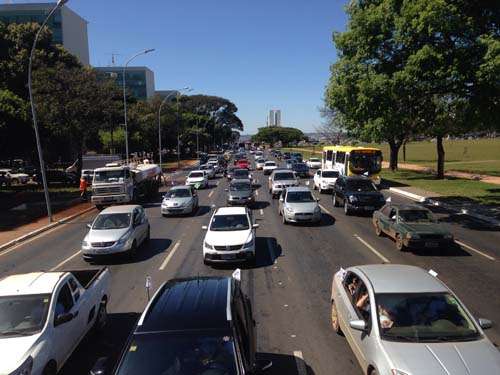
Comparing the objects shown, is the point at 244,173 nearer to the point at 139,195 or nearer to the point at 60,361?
the point at 139,195

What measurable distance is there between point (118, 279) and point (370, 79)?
1358 centimetres

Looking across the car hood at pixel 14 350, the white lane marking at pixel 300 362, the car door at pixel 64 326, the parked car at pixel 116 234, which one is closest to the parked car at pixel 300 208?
the parked car at pixel 116 234

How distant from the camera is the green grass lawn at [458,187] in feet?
96.2

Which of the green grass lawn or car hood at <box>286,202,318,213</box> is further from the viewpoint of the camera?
the green grass lawn

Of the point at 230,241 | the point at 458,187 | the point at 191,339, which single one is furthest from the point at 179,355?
the point at 458,187

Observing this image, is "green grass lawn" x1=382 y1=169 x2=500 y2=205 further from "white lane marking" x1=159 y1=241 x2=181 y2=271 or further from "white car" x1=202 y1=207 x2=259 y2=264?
"white lane marking" x1=159 y1=241 x2=181 y2=271

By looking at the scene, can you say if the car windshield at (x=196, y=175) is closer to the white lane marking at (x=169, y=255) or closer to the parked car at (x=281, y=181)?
the parked car at (x=281, y=181)

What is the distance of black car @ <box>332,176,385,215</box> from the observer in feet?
79.0

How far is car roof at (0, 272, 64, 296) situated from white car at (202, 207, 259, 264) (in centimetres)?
596

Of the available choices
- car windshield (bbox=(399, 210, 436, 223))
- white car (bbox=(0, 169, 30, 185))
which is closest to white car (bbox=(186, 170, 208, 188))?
white car (bbox=(0, 169, 30, 185))

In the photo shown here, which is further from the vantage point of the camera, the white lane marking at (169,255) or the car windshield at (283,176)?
the car windshield at (283,176)

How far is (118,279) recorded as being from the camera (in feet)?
45.1

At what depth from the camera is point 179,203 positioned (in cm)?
2538

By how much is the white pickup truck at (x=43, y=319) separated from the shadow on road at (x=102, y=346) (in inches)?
10.1
